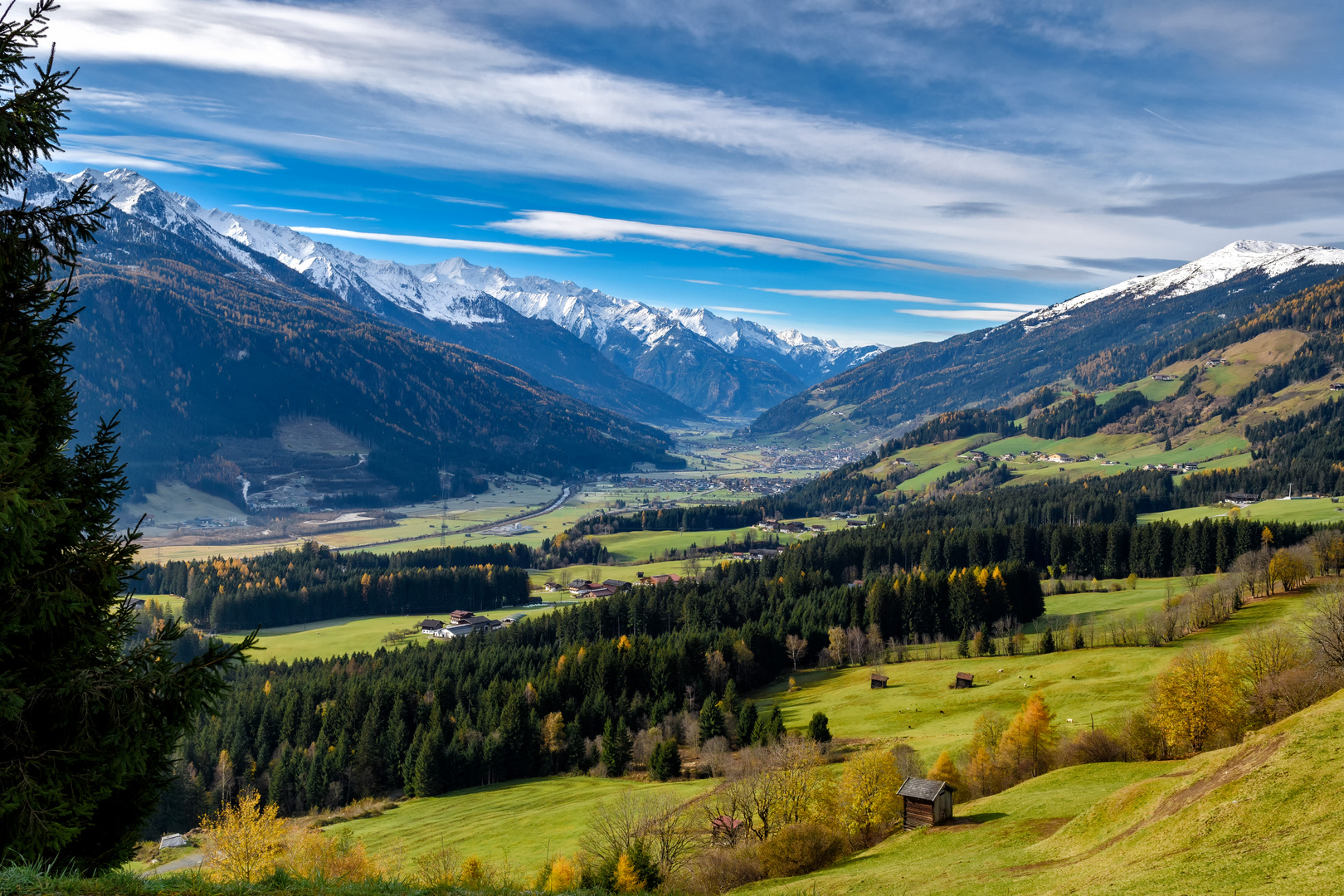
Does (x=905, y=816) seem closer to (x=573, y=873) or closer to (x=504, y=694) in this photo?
(x=573, y=873)

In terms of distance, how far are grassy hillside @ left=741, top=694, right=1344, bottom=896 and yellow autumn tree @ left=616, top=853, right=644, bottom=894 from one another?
698 cm

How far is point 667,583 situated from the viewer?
483ft

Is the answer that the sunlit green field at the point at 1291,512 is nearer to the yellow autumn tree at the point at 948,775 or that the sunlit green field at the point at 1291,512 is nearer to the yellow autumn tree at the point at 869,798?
the yellow autumn tree at the point at 948,775

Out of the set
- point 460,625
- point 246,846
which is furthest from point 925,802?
point 460,625

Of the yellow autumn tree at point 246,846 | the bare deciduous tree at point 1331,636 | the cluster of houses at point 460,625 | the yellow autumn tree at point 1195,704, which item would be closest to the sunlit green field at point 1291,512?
the bare deciduous tree at point 1331,636

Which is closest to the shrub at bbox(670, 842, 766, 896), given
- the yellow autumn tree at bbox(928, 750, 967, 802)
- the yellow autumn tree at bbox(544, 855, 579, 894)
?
the yellow autumn tree at bbox(544, 855, 579, 894)

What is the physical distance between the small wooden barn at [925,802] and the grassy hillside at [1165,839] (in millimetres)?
1897

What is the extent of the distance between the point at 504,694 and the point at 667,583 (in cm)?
5394

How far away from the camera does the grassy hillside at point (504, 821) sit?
6200 cm

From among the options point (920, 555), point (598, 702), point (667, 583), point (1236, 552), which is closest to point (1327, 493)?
point (1236, 552)

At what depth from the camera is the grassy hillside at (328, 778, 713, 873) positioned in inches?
2441

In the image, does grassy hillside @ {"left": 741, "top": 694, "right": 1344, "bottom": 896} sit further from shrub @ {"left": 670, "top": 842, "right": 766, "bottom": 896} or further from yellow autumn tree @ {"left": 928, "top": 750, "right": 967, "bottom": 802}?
yellow autumn tree @ {"left": 928, "top": 750, "right": 967, "bottom": 802}

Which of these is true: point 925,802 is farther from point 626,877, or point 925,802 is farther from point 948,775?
point 626,877

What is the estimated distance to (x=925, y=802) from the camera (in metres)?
51.4
